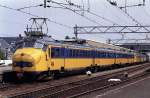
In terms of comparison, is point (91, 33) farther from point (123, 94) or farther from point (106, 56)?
point (123, 94)

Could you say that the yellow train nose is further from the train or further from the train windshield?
the train windshield

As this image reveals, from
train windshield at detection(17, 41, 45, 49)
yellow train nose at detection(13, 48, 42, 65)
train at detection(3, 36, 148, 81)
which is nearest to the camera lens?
yellow train nose at detection(13, 48, 42, 65)

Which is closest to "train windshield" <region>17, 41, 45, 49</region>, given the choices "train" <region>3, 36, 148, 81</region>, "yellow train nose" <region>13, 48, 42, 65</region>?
"train" <region>3, 36, 148, 81</region>

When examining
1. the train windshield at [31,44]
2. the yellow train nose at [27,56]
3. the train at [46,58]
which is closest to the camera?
the yellow train nose at [27,56]

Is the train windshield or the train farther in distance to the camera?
the train windshield

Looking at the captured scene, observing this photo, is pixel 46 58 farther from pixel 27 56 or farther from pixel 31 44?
pixel 27 56

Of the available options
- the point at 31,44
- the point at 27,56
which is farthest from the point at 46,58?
the point at 27,56

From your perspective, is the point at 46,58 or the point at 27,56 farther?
the point at 46,58

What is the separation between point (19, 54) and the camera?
2806 centimetres

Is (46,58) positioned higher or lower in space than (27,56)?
lower

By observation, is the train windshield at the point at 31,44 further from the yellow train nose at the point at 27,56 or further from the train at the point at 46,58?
the yellow train nose at the point at 27,56

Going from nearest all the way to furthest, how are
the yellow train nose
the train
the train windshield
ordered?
the yellow train nose, the train, the train windshield

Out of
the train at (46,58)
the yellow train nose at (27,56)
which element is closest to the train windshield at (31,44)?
the train at (46,58)

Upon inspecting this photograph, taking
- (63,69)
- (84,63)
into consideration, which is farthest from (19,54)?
(84,63)
